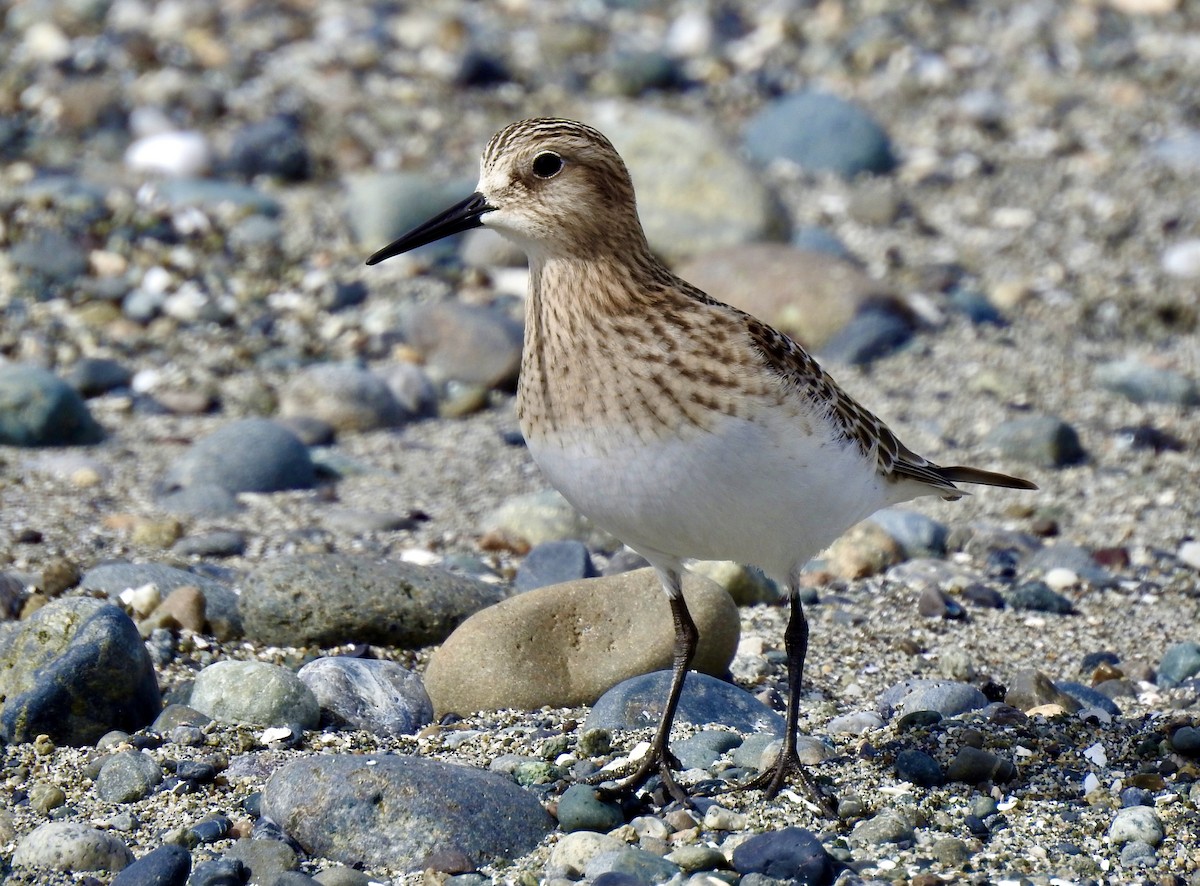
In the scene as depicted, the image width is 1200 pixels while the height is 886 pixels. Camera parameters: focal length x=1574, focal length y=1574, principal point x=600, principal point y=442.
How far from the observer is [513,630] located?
5.12 meters

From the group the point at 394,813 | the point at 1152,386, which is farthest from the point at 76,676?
the point at 1152,386

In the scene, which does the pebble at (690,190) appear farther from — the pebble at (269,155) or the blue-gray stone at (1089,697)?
the blue-gray stone at (1089,697)

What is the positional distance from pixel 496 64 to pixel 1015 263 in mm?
4260

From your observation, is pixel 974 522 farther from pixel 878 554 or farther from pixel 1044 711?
pixel 1044 711

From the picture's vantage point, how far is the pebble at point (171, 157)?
33.4 feet

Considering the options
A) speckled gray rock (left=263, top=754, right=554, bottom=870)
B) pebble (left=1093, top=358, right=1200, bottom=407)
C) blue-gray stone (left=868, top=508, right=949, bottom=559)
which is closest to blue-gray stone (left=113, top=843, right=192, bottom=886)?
speckled gray rock (left=263, top=754, right=554, bottom=870)

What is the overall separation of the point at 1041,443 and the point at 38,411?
485cm

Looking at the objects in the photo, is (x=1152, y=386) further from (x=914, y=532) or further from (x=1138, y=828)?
(x=1138, y=828)

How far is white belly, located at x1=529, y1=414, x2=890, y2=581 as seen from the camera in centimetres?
419

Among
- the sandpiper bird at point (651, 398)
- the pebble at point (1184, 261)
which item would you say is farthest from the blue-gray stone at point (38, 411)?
the pebble at point (1184, 261)

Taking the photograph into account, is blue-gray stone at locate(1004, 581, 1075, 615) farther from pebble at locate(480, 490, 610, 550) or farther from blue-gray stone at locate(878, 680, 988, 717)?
pebble at locate(480, 490, 610, 550)

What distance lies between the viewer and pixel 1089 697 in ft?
17.4

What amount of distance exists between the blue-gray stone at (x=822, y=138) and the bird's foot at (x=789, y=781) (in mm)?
6951

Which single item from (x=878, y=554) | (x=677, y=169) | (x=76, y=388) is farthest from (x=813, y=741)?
(x=677, y=169)
